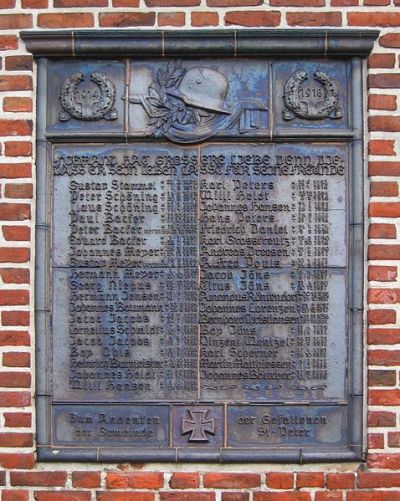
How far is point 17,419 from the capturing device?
3.61 metres

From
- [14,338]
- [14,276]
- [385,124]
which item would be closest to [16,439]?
[14,338]

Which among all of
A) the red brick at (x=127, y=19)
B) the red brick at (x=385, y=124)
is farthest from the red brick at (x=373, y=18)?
the red brick at (x=127, y=19)

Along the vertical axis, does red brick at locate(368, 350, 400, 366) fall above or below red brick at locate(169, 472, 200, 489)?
above

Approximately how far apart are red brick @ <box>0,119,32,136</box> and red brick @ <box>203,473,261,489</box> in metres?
2.00

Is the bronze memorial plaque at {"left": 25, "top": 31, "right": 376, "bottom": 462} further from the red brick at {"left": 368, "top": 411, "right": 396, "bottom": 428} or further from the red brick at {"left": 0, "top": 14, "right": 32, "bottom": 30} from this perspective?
Answer: the red brick at {"left": 0, "top": 14, "right": 32, "bottom": 30}

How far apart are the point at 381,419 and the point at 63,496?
1672mm

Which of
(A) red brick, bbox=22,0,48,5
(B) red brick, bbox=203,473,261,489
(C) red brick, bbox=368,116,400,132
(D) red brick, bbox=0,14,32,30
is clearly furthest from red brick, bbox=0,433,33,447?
(C) red brick, bbox=368,116,400,132

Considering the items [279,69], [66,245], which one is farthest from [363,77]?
[66,245]

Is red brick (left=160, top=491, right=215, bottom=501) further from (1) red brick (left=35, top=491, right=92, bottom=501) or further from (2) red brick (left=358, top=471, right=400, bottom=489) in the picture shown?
(2) red brick (left=358, top=471, right=400, bottom=489)

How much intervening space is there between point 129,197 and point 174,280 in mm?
492

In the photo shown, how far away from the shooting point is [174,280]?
3645mm

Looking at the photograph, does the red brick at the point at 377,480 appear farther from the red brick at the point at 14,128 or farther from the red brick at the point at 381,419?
the red brick at the point at 14,128

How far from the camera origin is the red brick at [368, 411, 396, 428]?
3586 millimetres

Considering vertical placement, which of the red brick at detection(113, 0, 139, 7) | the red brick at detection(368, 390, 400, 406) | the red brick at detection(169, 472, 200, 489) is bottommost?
the red brick at detection(169, 472, 200, 489)
